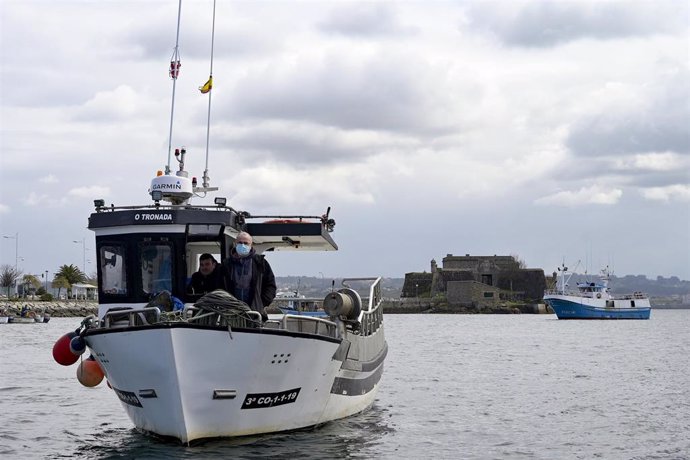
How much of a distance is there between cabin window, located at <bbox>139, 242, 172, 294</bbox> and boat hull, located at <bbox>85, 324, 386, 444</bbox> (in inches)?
80.4

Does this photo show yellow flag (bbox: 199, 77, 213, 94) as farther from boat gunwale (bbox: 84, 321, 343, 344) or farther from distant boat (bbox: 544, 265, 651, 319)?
distant boat (bbox: 544, 265, 651, 319)

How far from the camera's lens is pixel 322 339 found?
15.5 meters

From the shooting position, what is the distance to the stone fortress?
6127 inches

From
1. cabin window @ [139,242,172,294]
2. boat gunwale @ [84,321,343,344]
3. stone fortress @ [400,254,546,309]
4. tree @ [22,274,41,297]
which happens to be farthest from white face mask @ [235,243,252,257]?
tree @ [22,274,41,297]

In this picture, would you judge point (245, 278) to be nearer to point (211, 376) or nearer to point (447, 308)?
point (211, 376)

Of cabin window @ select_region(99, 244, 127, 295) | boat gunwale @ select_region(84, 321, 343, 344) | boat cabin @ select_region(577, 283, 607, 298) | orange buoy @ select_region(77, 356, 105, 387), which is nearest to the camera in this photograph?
boat gunwale @ select_region(84, 321, 343, 344)

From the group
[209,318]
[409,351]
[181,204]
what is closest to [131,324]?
[209,318]

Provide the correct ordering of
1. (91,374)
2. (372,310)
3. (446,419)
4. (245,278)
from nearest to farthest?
(245,278) → (91,374) → (372,310) → (446,419)

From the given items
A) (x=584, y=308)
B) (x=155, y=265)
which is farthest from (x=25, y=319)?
(x=155, y=265)

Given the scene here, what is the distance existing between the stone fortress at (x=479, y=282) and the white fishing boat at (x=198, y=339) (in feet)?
450

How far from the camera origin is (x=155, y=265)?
17234mm

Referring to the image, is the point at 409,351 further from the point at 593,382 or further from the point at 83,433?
the point at 83,433

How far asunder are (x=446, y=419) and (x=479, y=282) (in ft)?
460

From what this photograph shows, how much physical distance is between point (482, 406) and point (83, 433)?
1027 centimetres
